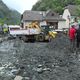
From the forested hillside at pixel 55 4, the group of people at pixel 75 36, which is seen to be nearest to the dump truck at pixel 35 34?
the group of people at pixel 75 36

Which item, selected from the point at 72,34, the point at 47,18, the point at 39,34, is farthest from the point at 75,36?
the point at 47,18

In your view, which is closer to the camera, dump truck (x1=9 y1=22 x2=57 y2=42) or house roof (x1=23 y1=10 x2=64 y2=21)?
dump truck (x1=9 y1=22 x2=57 y2=42)

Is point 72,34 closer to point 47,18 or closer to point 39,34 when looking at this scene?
point 39,34

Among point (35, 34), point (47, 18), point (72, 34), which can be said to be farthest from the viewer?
point (47, 18)

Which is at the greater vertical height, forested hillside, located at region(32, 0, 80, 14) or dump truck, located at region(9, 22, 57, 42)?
forested hillside, located at region(32, 0, 80, 14)

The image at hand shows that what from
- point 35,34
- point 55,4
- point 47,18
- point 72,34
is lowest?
point 35,34

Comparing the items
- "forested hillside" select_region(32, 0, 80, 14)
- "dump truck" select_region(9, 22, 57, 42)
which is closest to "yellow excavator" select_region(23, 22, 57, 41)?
"dump truck" select_region(9, 22, 57, 42)

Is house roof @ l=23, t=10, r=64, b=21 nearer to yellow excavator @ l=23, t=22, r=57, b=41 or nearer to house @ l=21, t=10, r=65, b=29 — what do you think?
house @ l=21, t=10, r=65, b=29

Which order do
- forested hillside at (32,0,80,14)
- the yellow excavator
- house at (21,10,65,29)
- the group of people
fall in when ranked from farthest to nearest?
1. forested hillside at (32,0,80,14)
2. house at (21,10,65,29)
3. the yellow excavator
4. the group of people

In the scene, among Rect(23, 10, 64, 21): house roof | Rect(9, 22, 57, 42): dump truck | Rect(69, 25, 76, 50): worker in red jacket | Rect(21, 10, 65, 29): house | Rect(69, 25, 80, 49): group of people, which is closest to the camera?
Rect(69, 25, 80, 49): group of people

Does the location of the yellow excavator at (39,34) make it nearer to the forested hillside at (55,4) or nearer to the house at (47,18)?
the house at (47,18)

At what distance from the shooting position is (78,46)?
80.4 ft

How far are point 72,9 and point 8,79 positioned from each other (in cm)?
6993

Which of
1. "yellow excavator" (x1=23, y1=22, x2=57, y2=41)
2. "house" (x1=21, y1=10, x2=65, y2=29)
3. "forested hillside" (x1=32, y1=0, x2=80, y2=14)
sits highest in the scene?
"forested hillside" (x1=32, y1=0, x2=80, y2=14)
